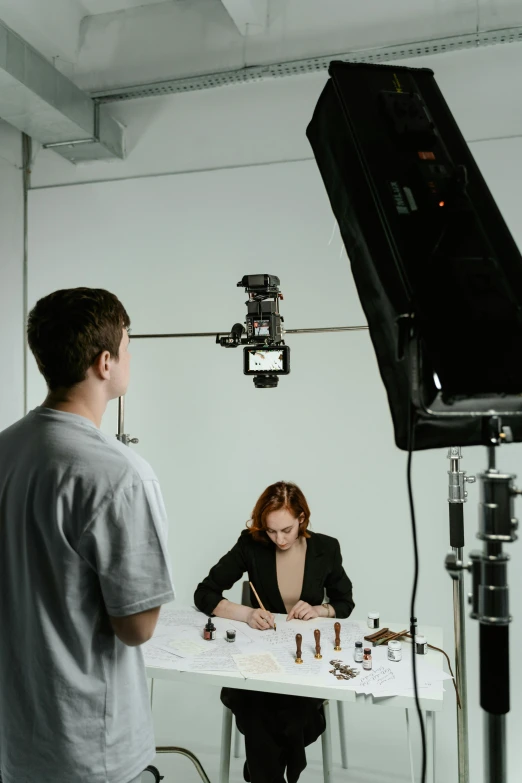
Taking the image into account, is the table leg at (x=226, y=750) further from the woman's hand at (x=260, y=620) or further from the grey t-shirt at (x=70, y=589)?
the grey t-shirt at (x=70, y=589)

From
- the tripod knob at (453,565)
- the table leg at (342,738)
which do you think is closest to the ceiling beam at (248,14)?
the tripod knob at (453,565)

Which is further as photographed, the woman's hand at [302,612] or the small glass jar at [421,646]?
the woman's hand at [302,612]

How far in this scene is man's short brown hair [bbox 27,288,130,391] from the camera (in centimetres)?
118

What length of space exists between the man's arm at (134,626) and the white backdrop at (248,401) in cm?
218

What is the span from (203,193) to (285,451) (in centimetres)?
147

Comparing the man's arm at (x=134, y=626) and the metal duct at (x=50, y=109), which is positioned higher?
the metal duct at (x=50, y=109)

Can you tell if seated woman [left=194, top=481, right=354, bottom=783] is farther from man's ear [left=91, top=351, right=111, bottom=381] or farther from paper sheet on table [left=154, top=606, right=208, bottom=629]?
man's ear [left=91, top=351, right=111, bottom=381]

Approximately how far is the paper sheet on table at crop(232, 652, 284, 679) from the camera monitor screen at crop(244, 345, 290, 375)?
3.08 feet

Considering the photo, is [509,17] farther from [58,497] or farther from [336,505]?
[58,497]

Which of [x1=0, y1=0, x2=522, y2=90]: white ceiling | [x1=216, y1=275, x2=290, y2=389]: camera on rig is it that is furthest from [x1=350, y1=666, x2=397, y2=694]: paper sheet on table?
[x1=0, y1=0, x2=522, y2=90]: white ceiling

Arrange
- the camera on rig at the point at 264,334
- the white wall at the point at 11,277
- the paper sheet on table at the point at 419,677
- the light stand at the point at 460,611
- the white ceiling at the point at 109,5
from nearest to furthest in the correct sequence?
the light stand at the point at 460,611 < the paper sheet on table at the point at 419,677 < the camera on rig at the point at 264,334 < the white ceiling at the point at 109,5 < the white wall at the point at 11,277

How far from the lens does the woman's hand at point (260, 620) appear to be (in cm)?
236

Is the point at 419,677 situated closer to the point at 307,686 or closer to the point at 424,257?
the point at 307,686

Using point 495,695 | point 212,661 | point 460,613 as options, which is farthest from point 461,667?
point 495,695
